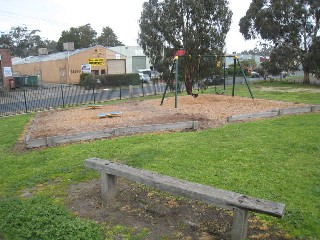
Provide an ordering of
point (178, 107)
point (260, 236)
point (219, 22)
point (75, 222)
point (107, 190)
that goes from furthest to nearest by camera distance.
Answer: point (219, 22), point (178, 107), point (107, 190), point (75, 222), point (260, 236)

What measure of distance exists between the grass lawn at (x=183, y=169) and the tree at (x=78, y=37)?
60587 millimetres

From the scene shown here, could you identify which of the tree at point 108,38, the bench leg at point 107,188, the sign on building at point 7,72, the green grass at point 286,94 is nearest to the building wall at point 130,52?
the sign on building at point 7,72

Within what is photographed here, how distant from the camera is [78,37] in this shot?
66.6m

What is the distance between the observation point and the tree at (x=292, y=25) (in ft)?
92.4

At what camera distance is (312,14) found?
28484 millimetres

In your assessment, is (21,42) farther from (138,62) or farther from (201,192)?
(201,192)

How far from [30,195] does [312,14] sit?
1208 inches

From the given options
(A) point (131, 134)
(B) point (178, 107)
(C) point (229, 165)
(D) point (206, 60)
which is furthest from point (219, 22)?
(C) point (229, 165)

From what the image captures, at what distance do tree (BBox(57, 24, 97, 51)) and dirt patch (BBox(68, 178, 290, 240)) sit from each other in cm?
6479

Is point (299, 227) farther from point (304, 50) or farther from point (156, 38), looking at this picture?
point (304, 50)

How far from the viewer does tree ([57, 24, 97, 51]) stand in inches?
2586

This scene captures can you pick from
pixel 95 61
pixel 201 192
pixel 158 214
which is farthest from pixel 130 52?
pixel 201 192

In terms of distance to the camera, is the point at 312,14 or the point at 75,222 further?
the point at 312,14

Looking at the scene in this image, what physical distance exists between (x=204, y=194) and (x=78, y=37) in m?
68.4
